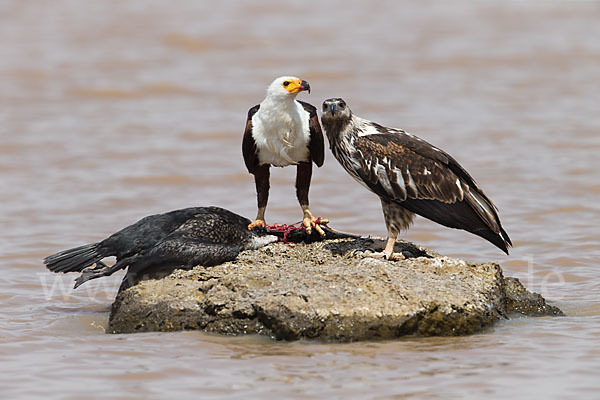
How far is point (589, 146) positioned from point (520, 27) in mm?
9826

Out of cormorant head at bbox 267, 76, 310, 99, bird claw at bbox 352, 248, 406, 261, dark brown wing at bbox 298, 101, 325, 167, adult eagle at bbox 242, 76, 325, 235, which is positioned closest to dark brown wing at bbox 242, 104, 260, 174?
adult eagle at bbox 242, 76, 325, 235

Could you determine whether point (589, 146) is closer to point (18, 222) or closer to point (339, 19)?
point (18, 222)

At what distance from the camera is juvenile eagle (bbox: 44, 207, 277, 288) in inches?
268

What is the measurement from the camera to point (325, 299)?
20.2 ft

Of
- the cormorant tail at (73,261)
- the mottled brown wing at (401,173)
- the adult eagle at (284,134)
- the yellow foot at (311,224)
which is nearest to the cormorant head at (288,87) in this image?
the adult eagle at (284,134)

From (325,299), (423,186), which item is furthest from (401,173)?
(325,299)

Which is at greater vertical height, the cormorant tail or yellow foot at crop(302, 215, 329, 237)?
yellow foot at crop(302, 215, 329, 237)

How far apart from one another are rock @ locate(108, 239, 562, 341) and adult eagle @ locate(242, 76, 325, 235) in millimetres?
776

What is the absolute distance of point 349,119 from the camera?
7.20 metres

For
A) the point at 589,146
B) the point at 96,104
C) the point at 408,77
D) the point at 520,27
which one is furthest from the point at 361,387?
the point at 520,27

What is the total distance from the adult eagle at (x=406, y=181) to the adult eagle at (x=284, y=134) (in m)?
0.16

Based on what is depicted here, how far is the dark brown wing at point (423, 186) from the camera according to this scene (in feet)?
23.0

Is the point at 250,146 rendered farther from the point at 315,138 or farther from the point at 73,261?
the point at 73,261

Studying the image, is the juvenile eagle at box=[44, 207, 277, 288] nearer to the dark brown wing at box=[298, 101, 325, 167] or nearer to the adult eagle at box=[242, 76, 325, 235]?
the adult eagle at box=[242, 76, 325, 235]
